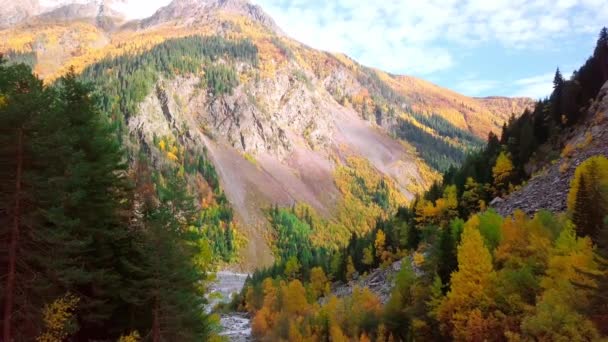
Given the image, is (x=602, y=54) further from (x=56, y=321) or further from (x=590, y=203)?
(x=56, y=321)

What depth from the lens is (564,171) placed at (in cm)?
5547

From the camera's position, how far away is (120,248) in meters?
28.9

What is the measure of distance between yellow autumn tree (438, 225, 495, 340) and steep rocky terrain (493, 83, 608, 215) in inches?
480

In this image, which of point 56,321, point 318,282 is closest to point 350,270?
point 318,282

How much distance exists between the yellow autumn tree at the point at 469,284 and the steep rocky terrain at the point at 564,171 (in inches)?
480

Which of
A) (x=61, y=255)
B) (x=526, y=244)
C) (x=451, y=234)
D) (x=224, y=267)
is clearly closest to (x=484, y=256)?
(x=526, y=244)

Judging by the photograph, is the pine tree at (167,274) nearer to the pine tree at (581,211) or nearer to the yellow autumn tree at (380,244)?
the pine tree at (581,211)

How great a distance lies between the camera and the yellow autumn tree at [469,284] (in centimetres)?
4319

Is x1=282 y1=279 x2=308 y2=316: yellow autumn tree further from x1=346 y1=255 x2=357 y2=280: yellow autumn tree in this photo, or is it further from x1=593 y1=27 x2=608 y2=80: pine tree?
x1=593 y1=27 x2=608 y2=80: pine tree

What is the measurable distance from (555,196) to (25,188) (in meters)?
51.1

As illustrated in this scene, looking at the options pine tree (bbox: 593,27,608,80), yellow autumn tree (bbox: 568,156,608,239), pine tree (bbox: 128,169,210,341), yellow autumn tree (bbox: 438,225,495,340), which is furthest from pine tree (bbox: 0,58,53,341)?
pine tree (bbox: 593,27,608,80)

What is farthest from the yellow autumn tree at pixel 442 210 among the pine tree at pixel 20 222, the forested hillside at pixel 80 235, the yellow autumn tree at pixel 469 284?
the pine tree at pixel 20 222

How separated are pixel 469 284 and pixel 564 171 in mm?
21338

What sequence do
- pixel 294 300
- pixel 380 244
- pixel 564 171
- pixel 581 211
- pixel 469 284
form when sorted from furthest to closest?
pixel 380 244 → pixel 294 300 → pixel 564 171 → pixel 469 284 → pixel 581 211
